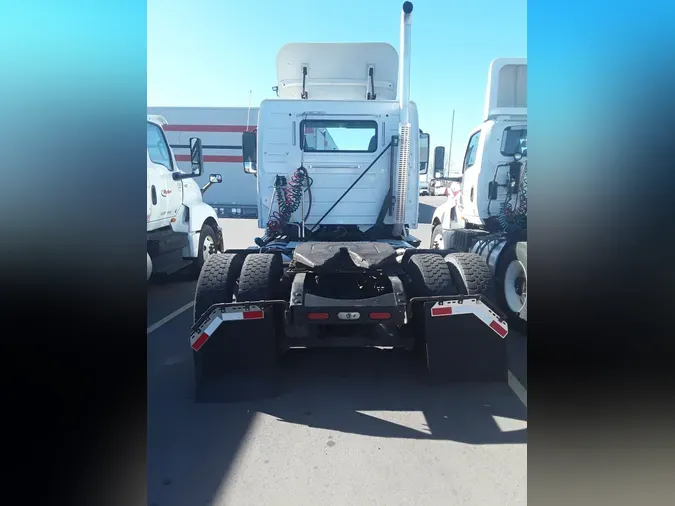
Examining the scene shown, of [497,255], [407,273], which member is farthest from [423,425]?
[497,255]

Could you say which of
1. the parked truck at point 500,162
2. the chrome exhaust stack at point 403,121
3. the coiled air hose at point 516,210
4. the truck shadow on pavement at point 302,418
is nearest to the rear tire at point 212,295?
the truck shadow on pavement at point 302,418

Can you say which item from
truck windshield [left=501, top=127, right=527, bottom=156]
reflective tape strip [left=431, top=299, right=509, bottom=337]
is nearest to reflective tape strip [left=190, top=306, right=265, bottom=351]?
reflective tape strip [left=431, top=299, right=509, bottom=337]

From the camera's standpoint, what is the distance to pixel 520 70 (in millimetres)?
6070

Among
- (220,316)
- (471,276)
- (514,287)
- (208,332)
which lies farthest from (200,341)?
(514,287)

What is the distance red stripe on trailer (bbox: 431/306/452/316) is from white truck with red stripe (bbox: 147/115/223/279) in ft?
12.1

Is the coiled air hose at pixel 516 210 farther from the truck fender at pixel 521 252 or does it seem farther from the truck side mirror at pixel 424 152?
the truck side mirror at pixel 424 152

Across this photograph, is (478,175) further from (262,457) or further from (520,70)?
(262,457)

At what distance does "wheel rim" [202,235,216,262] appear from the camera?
7.27 meters

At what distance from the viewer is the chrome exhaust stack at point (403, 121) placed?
461 centimetres

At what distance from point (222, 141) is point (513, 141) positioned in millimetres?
11666

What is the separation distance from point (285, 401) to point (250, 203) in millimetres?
13435

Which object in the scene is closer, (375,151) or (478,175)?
(375,151)
